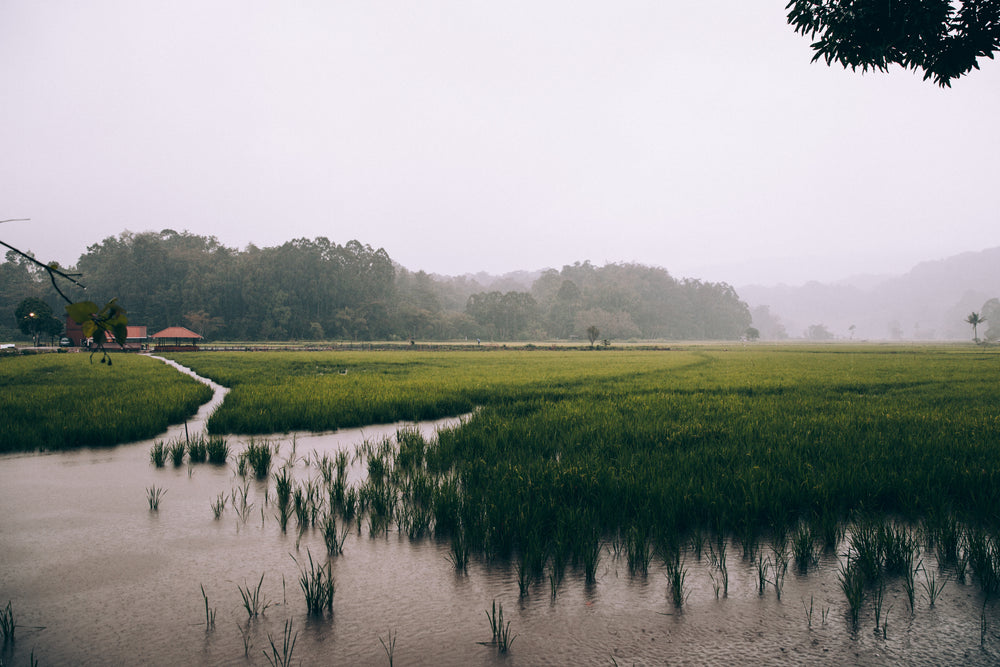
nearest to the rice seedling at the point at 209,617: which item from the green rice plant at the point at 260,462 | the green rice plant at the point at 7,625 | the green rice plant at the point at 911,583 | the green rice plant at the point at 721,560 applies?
the green rice plant at the point at 7,625

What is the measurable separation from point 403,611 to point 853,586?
9.33 feet

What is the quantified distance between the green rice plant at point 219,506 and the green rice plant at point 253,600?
166 cm

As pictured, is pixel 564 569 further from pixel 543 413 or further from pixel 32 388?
pixel 32 388

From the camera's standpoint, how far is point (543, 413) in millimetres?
10117

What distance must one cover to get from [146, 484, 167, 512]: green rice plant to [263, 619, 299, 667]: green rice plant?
3054 millimetres

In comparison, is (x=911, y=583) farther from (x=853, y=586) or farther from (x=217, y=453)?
(x=217, y=453)

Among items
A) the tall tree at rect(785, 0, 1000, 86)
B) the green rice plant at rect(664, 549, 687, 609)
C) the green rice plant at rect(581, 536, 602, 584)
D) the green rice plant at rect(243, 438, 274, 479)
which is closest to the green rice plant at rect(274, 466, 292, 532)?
the green rice plant at rect(243, 438, 274, 479)

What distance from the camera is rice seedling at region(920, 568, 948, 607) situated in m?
3.30

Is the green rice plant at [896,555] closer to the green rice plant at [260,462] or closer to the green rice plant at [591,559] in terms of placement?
the green rice plant at [591,559]

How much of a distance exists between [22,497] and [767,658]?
6.95 meters

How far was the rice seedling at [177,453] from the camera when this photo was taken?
711 cm

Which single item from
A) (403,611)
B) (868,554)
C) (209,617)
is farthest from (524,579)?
(868,554)

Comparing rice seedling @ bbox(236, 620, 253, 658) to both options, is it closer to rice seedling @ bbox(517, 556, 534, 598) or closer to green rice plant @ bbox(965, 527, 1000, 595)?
rice seedling @ bbox(517, 556, 534, 598)

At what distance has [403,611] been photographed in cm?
331
